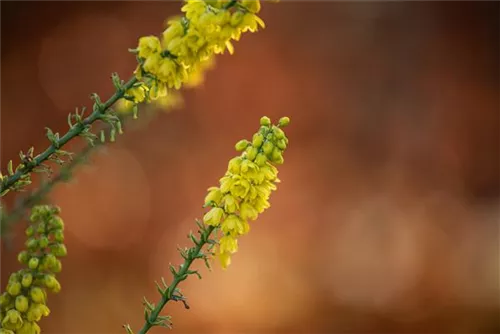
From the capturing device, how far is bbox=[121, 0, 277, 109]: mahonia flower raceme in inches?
15.4

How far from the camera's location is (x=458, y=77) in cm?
199

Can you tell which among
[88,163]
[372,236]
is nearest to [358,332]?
[372,236]

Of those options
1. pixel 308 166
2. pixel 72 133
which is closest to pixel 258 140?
pixel 72 133

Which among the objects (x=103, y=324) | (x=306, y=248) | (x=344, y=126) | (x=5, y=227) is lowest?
(x=5, y=227)

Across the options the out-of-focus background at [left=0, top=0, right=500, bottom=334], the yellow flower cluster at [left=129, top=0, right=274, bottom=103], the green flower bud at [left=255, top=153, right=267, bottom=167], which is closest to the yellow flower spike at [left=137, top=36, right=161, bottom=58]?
the yellow flower cluster at [left=129, top=0, right=274, bottom=103]

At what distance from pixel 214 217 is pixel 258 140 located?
62 millimetres

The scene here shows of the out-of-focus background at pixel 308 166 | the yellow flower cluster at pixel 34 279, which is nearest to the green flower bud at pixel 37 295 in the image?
the yellow flower cluster at pixel 34 279

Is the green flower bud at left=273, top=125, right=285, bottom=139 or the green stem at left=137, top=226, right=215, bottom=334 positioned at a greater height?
the green flower bud at left=273, top=125, right=285, bottom=139

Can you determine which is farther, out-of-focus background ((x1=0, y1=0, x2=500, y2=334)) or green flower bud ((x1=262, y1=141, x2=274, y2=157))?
out-of-focus background ((x1=0, y1=0, x2=500, y2=334))

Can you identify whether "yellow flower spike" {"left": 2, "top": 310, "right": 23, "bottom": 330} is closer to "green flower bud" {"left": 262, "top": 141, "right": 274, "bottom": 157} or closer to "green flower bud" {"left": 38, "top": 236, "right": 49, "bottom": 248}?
"green flower bud" {"left": 38, "top": 236, "right": 49, "bottom": 248}

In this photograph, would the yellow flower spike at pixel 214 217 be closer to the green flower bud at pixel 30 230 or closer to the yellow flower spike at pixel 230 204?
the yellow flower spike at pixel 230 204

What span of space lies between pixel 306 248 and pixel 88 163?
4.70ft

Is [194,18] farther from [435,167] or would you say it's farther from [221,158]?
[435,167]

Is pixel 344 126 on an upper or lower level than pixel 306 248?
upper
